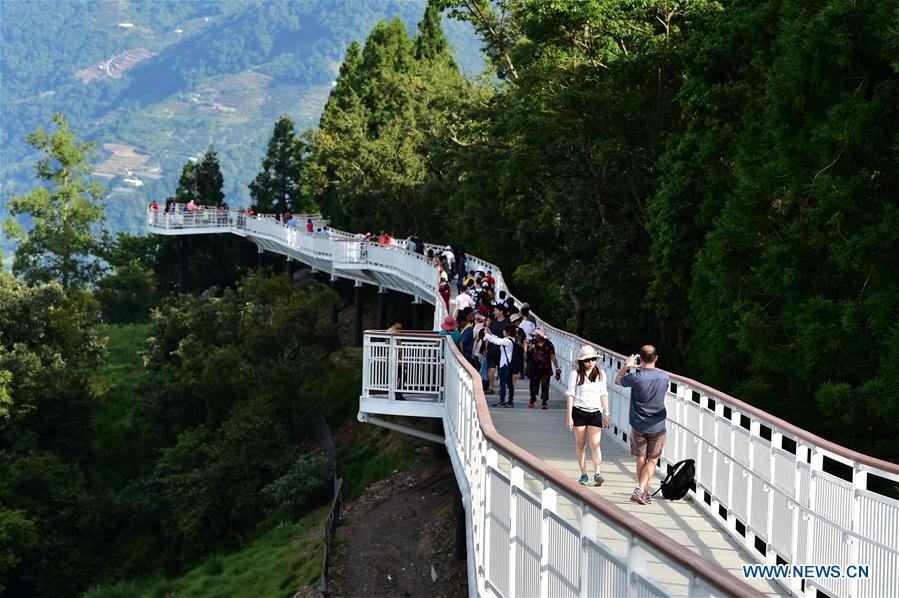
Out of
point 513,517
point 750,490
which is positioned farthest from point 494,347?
point 513,517

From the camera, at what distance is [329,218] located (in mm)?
69500

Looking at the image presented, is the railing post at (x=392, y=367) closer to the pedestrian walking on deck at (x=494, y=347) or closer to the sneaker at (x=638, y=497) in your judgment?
the pedestrian walking on deck at (x=494, y=347)

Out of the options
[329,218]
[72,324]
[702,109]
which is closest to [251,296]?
[72,324]

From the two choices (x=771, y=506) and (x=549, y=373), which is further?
(x=549, y=373)

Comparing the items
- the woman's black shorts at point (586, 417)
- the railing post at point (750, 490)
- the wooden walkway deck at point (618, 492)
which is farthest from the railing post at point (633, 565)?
the woman's black shorts at point (586, 417)

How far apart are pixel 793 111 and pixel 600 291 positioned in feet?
34.3

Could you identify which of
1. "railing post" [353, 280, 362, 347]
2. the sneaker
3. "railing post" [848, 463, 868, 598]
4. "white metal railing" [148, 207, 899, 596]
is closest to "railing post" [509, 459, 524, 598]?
"white metal railing" [148, 207, 899, 596]

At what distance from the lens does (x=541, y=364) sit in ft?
62.2

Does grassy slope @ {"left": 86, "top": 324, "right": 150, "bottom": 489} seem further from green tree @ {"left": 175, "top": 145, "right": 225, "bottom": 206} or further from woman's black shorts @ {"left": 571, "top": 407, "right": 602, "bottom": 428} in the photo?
woman's black shorts @ {"left": 571, "top": 407, "right": 602, "bottom": 428}

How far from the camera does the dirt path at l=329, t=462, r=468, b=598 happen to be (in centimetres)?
2312

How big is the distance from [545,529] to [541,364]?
1137cm

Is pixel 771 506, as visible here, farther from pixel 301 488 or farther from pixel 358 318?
pixel 358 318

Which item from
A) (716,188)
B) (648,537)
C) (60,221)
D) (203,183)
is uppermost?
(203,183)

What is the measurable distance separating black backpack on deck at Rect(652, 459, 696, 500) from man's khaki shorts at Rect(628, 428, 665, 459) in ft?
0.81
